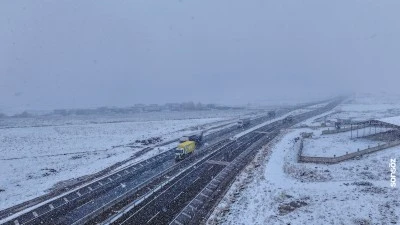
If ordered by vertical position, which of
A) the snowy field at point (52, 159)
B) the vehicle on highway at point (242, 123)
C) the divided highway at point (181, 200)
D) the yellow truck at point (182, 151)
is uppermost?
the vehicle on highway at point (242, 123)

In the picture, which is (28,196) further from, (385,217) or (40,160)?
(385,217)

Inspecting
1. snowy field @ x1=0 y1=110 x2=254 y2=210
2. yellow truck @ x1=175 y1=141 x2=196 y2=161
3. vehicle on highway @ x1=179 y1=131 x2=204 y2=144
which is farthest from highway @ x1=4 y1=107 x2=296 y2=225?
vehicle on highway @ x1=179 y1=131 x2=204 y2=144

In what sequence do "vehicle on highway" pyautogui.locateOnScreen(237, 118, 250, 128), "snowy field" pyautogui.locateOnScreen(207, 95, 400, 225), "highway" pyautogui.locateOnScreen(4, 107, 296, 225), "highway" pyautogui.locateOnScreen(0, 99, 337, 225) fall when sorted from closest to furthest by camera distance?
"snowy field" pyautogui.locateOnScreen(207, 95, 400, 225) < "highway" pyautogui.locateOnScreen(0, 99, 337, 225) < "highway" pyautogui.locateOnScreen(4, 107, 296, 225) < "vehicle on highway" pyautogui.locateOnScreen(237, 118, 250, 128)

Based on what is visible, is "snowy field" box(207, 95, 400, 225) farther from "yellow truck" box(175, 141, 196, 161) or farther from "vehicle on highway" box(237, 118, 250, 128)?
"vehicle on highway" box(237, 118, 250, 128)

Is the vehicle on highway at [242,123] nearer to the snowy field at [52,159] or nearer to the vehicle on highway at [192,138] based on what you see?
the snowy field at [52,159]

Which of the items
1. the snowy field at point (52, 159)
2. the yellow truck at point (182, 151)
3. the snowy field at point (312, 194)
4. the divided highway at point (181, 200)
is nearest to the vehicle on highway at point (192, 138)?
the snowy field at point (52, 159)

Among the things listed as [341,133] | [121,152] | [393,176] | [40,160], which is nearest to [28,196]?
[40,160]

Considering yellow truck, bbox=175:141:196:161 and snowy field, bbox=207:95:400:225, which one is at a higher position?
yellow truck, bbox=175:141:196:161

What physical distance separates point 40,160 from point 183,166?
2305 cm

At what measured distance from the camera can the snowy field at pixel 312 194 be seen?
24406 mm

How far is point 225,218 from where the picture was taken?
81.6ft

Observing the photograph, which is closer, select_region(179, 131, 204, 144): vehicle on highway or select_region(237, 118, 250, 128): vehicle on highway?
select_region(179, 131, 204, 144): vehicle on highway

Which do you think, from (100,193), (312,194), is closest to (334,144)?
(312,194)

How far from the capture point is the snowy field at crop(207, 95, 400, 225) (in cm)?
2441
